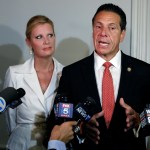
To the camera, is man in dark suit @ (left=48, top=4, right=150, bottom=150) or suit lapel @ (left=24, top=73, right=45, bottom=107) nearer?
man in dark suit @ (left=48, top=4, right=150, bottom=150)

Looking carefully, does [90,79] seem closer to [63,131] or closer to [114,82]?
[114,82]

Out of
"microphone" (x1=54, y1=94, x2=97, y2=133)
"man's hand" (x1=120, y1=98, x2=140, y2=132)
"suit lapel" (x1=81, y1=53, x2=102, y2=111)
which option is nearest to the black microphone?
"microphone" (x1=54, y1=94, x2=97, y2=133)

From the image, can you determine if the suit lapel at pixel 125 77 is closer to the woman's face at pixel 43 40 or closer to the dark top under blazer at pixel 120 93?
the dark top under blazer at pixel 120 93

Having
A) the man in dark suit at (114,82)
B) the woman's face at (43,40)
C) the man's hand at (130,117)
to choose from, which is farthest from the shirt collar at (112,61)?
the woman's face at (43,40)

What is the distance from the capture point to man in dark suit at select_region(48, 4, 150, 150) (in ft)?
4.73

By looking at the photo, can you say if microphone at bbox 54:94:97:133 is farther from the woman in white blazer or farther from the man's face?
the woman in white blazer

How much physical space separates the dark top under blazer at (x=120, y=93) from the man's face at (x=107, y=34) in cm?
7

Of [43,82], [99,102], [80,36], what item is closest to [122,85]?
[99,102]

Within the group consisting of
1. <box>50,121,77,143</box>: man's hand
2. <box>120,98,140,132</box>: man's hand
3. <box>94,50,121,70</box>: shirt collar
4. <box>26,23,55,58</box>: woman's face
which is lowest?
<box>50,121,77,143</box>: man's hand

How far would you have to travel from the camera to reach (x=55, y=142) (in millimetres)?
1284

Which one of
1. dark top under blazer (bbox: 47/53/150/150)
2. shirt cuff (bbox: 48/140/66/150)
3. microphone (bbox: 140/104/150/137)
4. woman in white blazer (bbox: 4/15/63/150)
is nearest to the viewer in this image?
microphone (bbox: 140/104/150/137)

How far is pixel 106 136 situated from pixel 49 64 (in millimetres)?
621

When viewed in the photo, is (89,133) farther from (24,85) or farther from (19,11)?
(19,11)

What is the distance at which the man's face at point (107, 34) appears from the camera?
150cm
